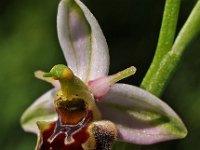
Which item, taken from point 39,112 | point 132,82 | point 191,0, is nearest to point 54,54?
point 132,82

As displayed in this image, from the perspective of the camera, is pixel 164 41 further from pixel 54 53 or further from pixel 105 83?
pixel 54 53

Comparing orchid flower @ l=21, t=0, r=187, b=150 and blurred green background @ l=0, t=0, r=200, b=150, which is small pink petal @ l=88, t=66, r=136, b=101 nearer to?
orchid flower @ l=21, t=0, r=187, b=150

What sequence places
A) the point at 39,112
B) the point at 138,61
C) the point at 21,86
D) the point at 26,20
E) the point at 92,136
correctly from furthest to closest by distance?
the point at 138,61, the point at 26,20, the point at 21,86, the point at 39,112, the point at 92,136

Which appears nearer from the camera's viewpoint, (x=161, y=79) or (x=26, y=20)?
(x=161, y=79)

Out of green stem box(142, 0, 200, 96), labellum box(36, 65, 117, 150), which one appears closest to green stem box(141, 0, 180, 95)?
green stem box(142, 0, 200, 96)

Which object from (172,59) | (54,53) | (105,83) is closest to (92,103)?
(105,83)

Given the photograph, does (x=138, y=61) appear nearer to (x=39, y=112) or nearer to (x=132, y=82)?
(x=132, y=82)
